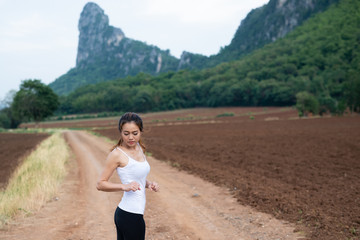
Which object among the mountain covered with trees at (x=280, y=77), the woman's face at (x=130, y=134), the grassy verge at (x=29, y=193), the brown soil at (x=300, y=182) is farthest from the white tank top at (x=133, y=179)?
the mountain covered with trees at (x=280, y=77)

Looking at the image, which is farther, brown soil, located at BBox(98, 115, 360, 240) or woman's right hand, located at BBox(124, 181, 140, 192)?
brown soil, located at BBox(98, 115, 360, 240)

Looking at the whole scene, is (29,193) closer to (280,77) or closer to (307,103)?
(307,103)

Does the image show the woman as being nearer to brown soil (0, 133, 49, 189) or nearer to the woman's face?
the woman's face

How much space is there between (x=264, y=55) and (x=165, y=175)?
148 metres

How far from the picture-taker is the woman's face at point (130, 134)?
293 centimetres

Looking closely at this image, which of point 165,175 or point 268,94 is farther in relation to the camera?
point 268,94

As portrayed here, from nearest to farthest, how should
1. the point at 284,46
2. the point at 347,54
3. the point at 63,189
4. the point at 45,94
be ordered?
the point at 63,189 < the point at 45,94 < the point at 347,54 < the point at 284,46

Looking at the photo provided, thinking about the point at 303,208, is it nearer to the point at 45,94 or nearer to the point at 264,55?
the point at 45,94

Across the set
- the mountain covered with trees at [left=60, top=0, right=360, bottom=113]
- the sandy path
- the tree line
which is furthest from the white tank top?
the mountain covered with trees at [left=60, top=0, right=360, bottom=113]

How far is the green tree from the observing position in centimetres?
6181

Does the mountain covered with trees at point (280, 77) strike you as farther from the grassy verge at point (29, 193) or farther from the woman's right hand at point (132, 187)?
the woman's right hand at point (132, 187)

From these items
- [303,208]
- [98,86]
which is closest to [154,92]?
[98,86]

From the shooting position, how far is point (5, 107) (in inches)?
3307

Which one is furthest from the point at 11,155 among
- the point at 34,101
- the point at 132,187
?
the point at 34,101
